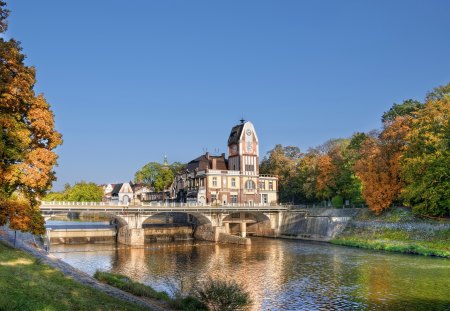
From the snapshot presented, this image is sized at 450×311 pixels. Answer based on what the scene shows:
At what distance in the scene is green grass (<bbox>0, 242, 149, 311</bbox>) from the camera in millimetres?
15000

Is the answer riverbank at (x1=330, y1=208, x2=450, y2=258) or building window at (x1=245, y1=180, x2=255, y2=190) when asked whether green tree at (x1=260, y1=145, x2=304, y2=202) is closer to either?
building window at (x1=245, y1=180, x2=255, y2=190)

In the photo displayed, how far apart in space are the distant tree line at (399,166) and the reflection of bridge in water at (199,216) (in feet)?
35.5

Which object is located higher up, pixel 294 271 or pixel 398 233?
pixel 398 233

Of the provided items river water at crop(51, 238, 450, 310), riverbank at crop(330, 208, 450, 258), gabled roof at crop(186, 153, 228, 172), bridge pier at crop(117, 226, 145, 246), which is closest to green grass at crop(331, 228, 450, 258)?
riverbank at crop(330, 208, 450, 258)

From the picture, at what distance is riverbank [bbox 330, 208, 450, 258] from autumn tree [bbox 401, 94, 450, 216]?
231cm

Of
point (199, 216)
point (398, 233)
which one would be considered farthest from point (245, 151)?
point (398, 233)

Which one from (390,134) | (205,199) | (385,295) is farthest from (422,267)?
(205,199)

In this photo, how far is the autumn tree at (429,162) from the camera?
2025 inches

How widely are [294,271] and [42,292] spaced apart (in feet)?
91.6

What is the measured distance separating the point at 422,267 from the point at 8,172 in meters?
36.3

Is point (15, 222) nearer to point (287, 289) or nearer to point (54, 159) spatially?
point (54, 159)

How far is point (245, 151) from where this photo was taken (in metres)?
92.4

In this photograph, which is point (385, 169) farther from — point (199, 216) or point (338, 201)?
point (199, 216)

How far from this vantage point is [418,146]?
54.1 metres
